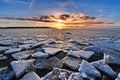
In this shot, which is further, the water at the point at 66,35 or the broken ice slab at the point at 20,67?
the water at the point at 66,35

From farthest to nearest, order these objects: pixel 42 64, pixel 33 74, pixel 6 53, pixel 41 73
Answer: pixel 6 53 < pixel 42 64 < pixel 41 73 < pixel 33 74

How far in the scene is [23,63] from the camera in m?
3.07

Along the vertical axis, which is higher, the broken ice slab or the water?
the broken ice slab

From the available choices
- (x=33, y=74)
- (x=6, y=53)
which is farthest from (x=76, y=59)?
(x=6, y=53)

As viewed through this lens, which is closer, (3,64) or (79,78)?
(79,78)

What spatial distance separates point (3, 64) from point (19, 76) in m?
0.74

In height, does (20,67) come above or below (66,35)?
above

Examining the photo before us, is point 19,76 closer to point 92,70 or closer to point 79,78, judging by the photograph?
point 79,78

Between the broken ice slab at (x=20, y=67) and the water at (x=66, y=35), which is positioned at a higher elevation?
the broken ice slab at (x=20, y=67)

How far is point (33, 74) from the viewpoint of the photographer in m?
2.77

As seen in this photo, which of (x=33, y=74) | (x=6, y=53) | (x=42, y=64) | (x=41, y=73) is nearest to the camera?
(x=33, y=74)

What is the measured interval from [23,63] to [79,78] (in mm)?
1031

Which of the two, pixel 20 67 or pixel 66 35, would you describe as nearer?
pixel 20 67

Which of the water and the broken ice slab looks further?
the water
